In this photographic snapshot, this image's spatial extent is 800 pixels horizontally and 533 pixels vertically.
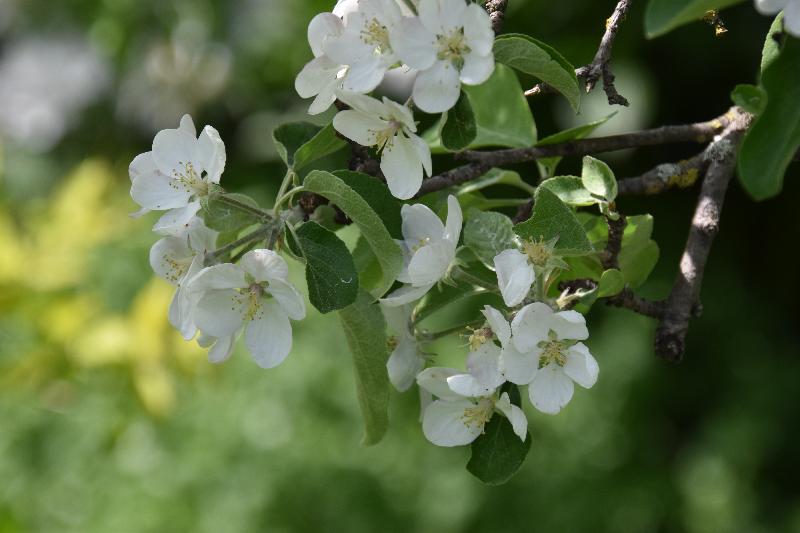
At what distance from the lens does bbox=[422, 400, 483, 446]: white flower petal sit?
667mm

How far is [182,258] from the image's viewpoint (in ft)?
2.15

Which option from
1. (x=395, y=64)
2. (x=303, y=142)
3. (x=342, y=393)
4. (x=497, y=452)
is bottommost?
(x=342, y=393)

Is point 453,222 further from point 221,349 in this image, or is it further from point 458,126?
point 221,349

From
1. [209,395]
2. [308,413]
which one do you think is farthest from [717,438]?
[209,395]

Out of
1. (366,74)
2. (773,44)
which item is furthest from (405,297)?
(773,44)

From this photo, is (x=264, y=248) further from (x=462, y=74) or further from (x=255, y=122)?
(x=255, y=122)

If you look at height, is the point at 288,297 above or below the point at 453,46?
below

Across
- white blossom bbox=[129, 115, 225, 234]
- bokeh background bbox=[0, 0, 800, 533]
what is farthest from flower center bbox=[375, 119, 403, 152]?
bokeh background bbox=[0, 0, 800, 533]

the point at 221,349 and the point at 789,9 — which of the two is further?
the point at 221,349

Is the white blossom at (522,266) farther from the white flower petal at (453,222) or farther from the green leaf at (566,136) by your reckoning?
the green leaf at (566,136)

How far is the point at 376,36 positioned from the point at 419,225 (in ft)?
0.42

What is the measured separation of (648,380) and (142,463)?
1223 millimetres

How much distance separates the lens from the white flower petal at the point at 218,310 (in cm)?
63

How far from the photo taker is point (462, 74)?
1.92 feet
